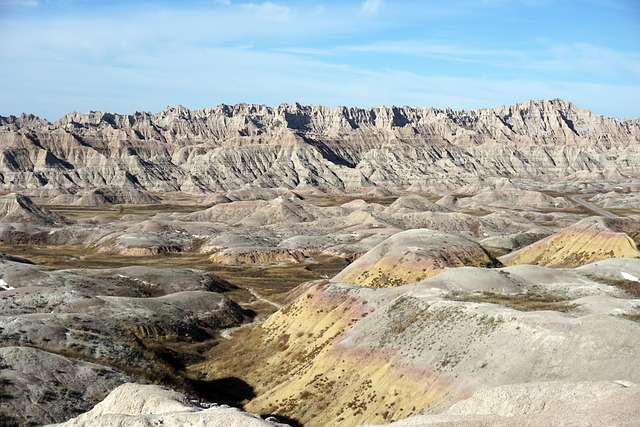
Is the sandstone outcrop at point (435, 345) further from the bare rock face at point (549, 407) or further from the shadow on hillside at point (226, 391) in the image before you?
the shadow on hillside at point (226, 391)

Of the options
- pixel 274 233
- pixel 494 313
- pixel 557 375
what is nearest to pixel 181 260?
pixel 274 233

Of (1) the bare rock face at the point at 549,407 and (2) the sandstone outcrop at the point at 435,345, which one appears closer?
(1) the bare rock face at the point at 549,407

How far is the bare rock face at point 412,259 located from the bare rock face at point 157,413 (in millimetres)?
44027

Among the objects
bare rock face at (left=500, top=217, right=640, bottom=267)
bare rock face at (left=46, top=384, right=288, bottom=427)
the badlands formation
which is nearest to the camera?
bare rock face at (left=46, top=384, right=288, bottom=427)

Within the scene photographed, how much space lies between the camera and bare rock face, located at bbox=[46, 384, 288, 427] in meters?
22.6

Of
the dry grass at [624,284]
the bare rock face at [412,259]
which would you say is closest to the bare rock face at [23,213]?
the bare rock face at [412,259]

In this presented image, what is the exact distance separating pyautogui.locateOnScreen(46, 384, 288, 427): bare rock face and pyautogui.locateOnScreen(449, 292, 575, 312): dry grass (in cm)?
2501

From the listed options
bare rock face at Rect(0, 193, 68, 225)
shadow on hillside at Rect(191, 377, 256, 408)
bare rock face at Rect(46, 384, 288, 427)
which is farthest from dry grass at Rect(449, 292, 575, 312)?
bare rock face at Rect(0, 193, 68, 225)

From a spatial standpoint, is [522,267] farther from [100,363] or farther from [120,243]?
[120,243]

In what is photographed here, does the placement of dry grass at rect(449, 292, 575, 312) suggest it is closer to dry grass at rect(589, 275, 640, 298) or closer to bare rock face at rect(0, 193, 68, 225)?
dry grass at rect(589, 275, 640, 298)

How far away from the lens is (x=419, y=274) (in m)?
70.2

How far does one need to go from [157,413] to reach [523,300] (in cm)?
3185

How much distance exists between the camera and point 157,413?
26.3 metres

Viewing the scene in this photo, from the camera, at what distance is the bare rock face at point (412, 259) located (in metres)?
70.7
